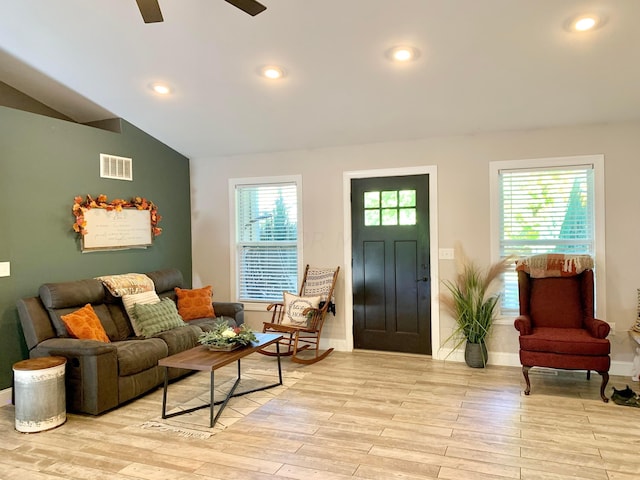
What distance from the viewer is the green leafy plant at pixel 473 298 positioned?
4.66 meters

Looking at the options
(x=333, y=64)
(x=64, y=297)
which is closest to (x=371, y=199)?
(x=333, y=64)

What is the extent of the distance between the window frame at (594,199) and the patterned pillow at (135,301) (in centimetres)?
342

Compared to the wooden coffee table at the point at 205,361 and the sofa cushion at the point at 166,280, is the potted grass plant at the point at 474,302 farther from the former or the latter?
the sofa cushion at the point at 166,280

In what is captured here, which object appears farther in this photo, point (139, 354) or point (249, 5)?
point (139, 354)

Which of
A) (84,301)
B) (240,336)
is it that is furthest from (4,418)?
(240,336)

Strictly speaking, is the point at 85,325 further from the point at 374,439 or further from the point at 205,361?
the point at 374,439

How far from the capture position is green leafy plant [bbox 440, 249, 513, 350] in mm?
4656

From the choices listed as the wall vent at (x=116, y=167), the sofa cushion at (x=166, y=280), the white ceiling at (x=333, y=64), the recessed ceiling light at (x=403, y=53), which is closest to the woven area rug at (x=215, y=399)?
the sofa cushion at (x=166, y=280)

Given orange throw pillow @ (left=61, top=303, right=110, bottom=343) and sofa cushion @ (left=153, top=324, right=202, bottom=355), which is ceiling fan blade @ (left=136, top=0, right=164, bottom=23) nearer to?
orange throw pillow @ (left=61, top=303, right=110, bottom=343)

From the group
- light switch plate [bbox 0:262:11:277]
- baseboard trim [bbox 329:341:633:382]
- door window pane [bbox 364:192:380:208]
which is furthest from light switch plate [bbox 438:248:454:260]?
light switch plate [bbox 0:262:11:277]

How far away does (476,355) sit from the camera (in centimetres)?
463

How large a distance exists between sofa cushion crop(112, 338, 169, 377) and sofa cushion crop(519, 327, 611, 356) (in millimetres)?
3026

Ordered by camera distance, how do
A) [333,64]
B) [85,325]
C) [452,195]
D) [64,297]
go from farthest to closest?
1. [452,195]
2. [64,297]
3. [85,325]
4. [333,64]

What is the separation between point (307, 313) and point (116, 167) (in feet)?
8.18
